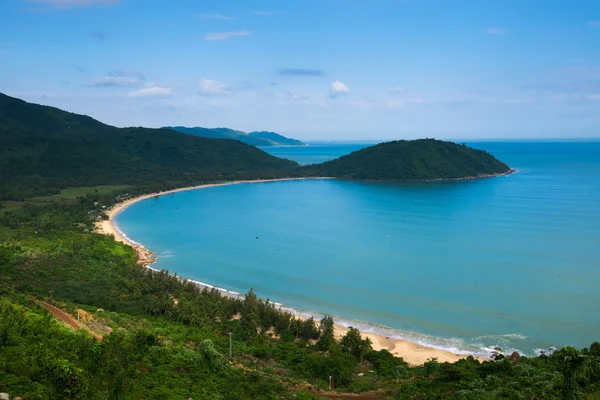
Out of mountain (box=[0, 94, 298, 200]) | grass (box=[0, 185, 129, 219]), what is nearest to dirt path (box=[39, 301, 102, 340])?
grass (box=[0, 185, 129, 219])

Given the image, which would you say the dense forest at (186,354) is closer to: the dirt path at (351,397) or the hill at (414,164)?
the dirt path at (351,397)

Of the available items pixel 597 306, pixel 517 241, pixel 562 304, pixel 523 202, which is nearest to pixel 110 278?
pixel 562 304

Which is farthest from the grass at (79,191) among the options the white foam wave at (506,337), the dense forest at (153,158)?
the white foam wave at (506,337)

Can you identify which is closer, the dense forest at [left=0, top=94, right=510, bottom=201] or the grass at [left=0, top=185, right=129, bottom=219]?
the grass at [left=0, top=185, right=129, bottom=219]

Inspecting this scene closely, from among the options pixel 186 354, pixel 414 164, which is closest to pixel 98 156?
pixel 414 164

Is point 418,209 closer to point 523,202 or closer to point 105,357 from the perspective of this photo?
point 523,202

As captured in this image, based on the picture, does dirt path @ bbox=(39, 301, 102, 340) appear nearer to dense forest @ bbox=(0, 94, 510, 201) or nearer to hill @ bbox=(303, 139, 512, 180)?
dense forest @ bbox=(0, 94, 510, 201)
